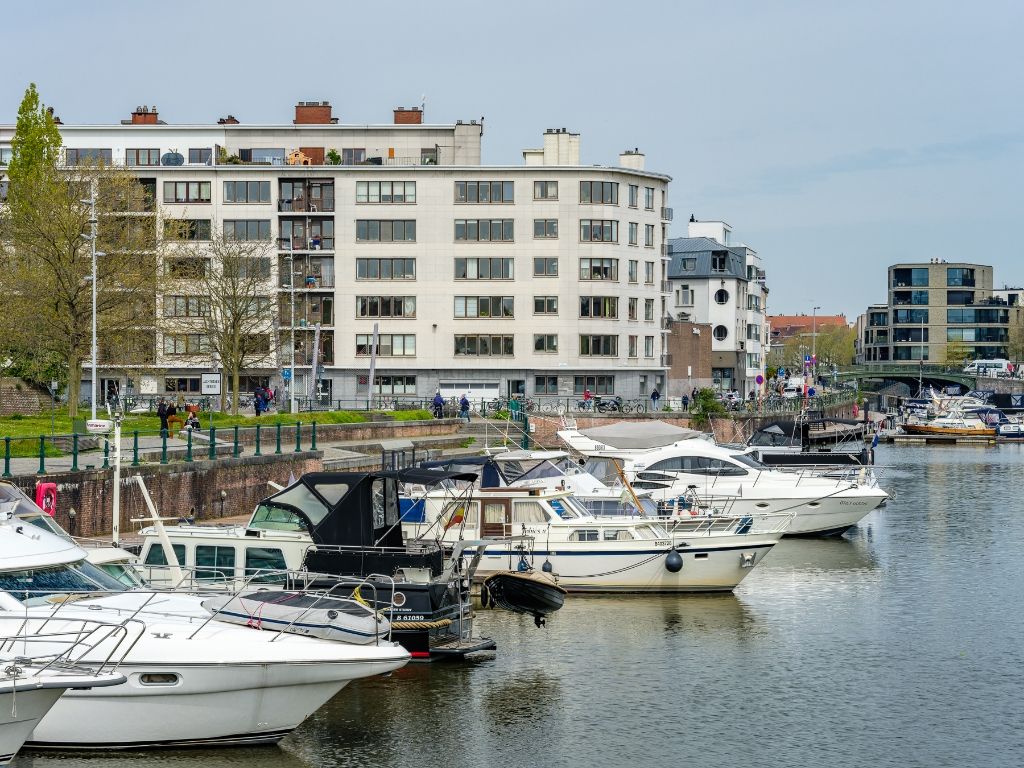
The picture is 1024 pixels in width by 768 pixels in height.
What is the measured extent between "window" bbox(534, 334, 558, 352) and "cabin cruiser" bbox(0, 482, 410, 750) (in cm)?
6863

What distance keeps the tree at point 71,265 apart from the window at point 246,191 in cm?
2466

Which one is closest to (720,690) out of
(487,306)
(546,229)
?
(487,306)

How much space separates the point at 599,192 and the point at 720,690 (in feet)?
217

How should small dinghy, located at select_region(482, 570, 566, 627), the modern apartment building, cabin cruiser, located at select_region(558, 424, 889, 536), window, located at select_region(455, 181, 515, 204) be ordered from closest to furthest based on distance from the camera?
small dinghy, located at select_region(482, 570, 566, 627)
cabin cruiser, located at select_region(558, 424, 889, 536)
window, located at select_region(455, 181, 515, 204)
the modern apartment building

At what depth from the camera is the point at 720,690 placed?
24.4 m

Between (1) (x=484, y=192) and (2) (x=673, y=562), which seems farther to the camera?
(1) (x=484, y=192)

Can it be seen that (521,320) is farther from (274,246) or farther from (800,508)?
(800,508)

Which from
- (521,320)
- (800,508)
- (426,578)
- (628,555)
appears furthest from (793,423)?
(426,578)

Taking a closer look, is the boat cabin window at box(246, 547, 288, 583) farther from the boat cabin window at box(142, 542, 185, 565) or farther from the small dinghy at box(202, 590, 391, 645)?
the small dinghy at box(202, 590, 391, 645)

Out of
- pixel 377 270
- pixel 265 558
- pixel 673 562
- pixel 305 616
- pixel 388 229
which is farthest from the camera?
pixel 377 270

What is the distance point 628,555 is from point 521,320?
5588 centimetres

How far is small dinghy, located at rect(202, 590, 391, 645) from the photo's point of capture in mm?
19828

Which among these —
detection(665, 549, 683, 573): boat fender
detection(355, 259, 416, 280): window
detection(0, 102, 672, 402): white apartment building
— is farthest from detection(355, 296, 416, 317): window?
detection(665, 549, 683, 573): boat fender

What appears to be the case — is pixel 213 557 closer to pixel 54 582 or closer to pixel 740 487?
pixel 54 582
